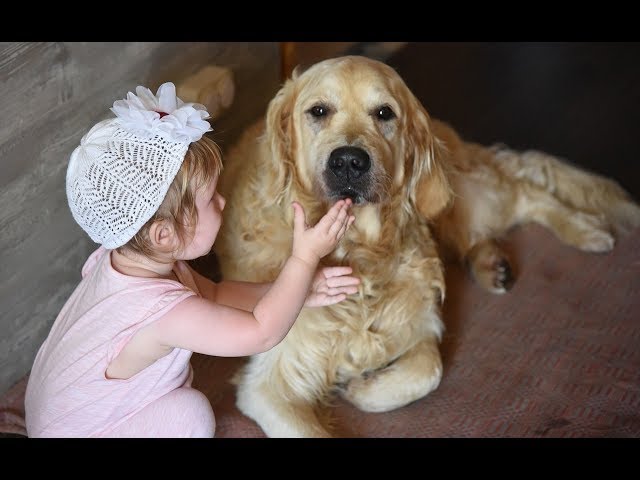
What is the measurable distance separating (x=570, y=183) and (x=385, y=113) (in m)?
1.25

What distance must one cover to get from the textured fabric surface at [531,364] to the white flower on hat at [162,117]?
87 cm

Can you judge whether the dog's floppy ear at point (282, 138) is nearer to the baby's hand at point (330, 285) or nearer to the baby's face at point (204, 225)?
the baby's hand at point (330, 285)

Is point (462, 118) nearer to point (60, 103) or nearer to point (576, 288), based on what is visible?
→ point (576, 288)

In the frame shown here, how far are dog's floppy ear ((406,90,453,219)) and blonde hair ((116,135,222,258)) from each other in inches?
25.2

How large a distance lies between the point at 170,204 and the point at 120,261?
8.4 inches

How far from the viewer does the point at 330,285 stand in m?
1.96

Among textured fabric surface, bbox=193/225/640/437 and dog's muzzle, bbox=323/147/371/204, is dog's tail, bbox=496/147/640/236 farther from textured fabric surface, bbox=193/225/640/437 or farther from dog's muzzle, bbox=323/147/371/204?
dog's muzzle, bbox=323/147/371/204

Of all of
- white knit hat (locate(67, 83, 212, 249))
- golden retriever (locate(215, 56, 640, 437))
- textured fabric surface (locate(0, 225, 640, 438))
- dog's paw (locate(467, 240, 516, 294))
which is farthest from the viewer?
dog's paw (locate(467, 240, 516, 294))

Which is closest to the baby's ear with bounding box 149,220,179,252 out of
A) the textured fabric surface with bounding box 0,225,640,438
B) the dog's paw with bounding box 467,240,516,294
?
the textured fabric surface with bounding box 0,225,640,438

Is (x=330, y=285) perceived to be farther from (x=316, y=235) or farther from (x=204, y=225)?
(x=204, y=225)

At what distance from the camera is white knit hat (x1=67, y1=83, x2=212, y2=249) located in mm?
1548

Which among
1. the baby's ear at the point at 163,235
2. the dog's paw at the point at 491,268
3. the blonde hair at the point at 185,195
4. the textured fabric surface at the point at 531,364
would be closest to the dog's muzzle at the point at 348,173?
the blonde hair at the point at 185,195

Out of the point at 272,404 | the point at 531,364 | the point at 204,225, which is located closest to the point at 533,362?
the point at 531,364
